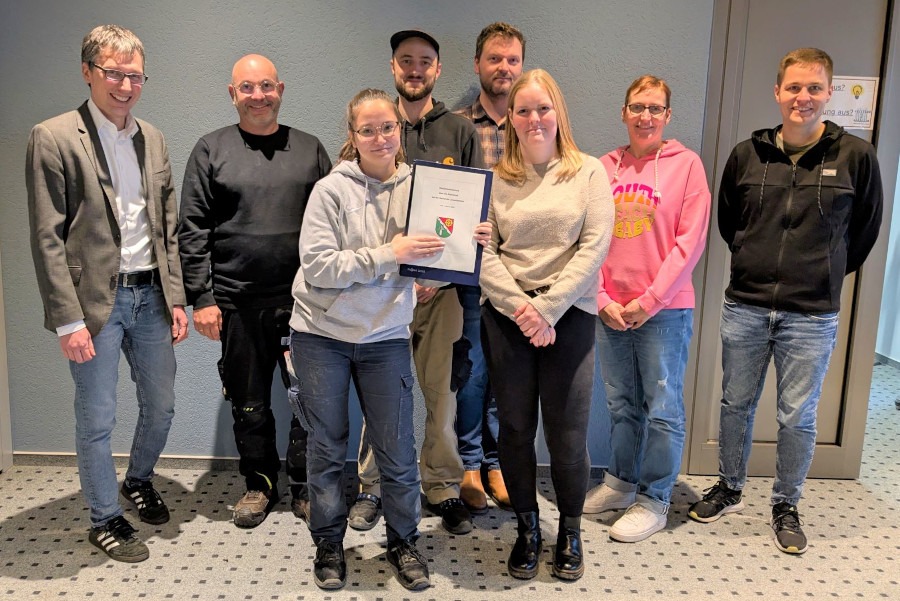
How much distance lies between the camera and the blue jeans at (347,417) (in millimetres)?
2156

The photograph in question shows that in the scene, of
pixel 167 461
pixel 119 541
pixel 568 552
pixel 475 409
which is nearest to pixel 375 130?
pixel 475 409

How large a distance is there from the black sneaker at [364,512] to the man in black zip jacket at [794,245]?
A: 1.43 m

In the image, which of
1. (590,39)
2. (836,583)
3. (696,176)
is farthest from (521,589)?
(590,39)

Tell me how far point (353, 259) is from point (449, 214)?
32 cm

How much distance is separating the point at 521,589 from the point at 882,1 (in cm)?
268

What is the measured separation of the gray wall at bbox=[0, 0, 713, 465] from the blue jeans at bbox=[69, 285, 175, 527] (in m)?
0.81

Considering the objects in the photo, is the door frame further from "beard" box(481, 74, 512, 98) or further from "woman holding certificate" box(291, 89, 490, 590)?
"woman holding certificate" box(291, 89, 490, 590)

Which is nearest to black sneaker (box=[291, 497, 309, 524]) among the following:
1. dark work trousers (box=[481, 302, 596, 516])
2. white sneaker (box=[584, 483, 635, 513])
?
dark work trousers (box=[481, 302, 596, 516])

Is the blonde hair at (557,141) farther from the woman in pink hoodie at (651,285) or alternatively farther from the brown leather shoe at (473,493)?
the brown leather shoe at (473,493)

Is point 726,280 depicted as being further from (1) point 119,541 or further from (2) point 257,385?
(1) point 119,541

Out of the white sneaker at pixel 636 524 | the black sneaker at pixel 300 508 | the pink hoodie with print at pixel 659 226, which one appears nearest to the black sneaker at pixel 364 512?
the black sneaker at pixel 300 508

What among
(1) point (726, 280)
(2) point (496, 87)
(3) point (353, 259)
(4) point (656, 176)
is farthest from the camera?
(1) point (726, 280)

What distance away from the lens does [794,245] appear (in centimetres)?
245

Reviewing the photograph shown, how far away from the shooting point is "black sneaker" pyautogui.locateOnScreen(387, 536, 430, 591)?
7.41 ft
